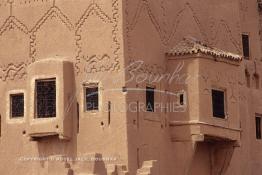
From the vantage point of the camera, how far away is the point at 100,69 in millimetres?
31453

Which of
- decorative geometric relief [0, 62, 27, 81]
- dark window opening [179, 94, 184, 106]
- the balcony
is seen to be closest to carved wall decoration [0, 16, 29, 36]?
decorative geometric relief [0, 62, 27, 81]

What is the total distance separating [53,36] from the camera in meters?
32.2

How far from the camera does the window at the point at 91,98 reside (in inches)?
1233

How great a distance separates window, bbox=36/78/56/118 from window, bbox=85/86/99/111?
3.59 ft

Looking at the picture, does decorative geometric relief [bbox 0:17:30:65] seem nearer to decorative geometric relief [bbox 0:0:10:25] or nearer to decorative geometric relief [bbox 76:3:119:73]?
decorative geometric relief [bbox 0:0:10:25]

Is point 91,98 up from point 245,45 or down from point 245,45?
down

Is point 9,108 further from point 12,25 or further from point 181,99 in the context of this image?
Result: point 181,99

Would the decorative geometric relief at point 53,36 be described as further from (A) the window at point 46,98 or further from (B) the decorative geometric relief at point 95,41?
(A) the window at point 46,98

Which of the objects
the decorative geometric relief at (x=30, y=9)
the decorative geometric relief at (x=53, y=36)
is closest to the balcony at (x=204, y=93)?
the decorative geometric relief at (x=53, y=36)

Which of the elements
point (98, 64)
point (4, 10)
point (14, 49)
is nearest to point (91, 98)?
point (98, 64)

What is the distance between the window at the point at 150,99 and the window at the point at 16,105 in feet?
14.0

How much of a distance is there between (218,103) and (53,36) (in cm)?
618

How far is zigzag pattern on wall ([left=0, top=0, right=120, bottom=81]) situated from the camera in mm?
31359

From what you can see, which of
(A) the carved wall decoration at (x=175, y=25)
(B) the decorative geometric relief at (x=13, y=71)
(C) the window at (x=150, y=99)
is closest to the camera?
(A) the carved wall decoration at (x=175, y=25)
